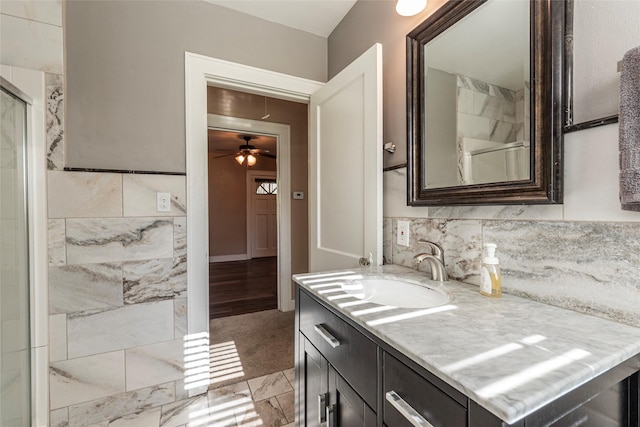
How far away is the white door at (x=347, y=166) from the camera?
1.44m

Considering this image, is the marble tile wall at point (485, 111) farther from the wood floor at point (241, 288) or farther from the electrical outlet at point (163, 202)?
the wood floor at point (241, 288)

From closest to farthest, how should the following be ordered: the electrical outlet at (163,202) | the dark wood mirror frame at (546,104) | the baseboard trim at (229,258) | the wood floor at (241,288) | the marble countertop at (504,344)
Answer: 1. the marble countertop at (504,344)
2. the dark wood mirror frame at (546,104)
3. the electrical outlet at (163,202)
4. the wood floor at (241,288)
5. the baseboard trim at (229,258)

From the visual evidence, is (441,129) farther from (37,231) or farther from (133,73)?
(37,231)

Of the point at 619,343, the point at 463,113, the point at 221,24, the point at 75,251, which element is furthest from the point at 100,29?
the point at 619,343

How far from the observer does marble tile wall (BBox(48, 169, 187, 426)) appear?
1463 mm

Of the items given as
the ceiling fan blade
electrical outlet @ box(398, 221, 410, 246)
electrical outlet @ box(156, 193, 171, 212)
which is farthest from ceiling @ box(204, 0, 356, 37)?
the ceiling fan blade

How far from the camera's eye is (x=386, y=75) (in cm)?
158

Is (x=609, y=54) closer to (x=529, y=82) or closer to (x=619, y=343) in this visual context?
(x=529, y=82)

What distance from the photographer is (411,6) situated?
130 cm

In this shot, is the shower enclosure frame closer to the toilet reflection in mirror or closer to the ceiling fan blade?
the toilet reflection in mirror

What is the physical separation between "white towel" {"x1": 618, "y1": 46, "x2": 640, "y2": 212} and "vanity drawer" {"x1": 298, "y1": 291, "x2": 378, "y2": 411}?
67cm

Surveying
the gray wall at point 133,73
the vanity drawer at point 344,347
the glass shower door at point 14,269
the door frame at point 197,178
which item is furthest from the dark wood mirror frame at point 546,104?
the glass shower door at point 14,269

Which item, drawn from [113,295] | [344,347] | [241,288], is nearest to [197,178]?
[113,295]

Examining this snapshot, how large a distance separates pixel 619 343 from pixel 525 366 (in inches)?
10.7
